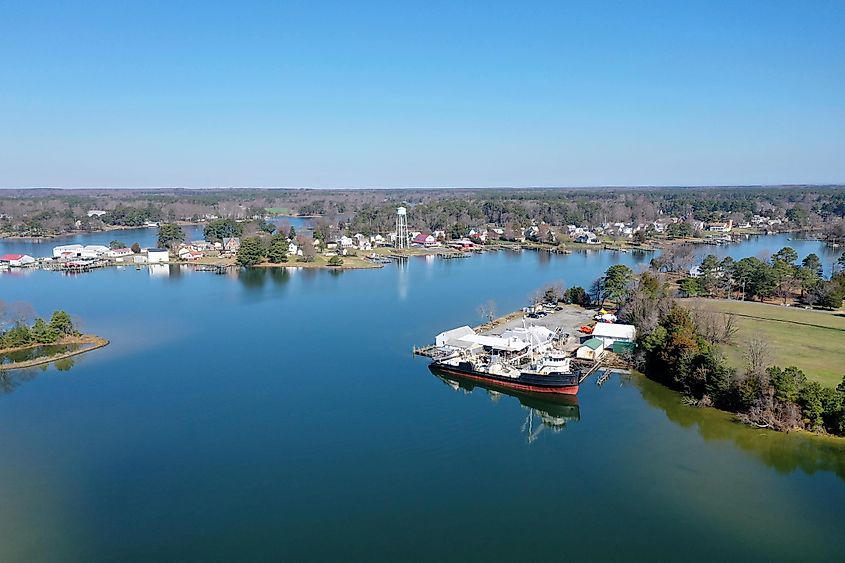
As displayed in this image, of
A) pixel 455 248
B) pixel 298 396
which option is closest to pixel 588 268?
pixel 455 248

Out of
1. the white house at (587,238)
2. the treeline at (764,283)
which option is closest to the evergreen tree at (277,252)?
the treeline at (764,283)

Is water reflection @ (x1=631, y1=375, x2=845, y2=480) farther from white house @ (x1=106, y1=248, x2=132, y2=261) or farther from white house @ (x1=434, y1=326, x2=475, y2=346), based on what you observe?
white house @ (x1=106, y1=248, x2=132, y2=261)

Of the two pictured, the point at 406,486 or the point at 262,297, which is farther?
the point at 262,297

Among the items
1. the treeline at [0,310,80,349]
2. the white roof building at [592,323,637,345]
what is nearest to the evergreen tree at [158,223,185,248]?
the treeline at [0,310,80,349]

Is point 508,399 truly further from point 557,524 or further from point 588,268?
point 588,268

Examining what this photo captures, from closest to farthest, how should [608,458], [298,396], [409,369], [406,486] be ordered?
[406,486] < [608,458] < [298,396] < [409,369]

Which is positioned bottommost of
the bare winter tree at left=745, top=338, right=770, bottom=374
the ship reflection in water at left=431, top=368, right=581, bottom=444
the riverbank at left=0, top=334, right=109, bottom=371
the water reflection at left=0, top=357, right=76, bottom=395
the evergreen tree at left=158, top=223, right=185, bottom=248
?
the ship reflection in water at left=431, top=368, right=581, bottom=444

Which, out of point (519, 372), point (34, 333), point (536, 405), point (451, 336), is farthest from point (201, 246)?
point (536, 405)
